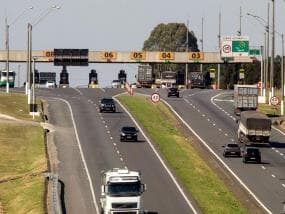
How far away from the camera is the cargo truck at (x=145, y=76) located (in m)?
174

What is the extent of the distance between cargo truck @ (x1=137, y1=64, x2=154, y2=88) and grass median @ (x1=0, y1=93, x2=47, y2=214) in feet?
203

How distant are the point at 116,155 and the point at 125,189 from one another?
108ft

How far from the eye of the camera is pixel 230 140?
96.9 metres

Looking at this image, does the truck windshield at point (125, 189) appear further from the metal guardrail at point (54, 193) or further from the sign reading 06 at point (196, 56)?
the sign reading 06 at point (196, 56)

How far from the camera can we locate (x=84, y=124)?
10112 cm

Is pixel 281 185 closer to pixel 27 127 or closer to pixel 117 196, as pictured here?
pixel 117 196

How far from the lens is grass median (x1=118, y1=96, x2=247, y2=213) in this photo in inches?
2408

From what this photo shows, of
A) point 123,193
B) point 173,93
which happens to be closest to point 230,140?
point 173,93

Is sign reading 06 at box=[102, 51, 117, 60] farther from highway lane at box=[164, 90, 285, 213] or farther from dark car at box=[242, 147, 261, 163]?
dark car at box=[242, 147, 261, 163]

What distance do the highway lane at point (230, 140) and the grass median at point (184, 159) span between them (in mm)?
2038

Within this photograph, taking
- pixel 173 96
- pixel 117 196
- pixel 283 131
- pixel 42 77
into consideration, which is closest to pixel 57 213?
pixel 117 196

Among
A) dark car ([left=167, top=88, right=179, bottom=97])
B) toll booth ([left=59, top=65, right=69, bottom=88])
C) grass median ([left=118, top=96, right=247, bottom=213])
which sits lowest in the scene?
grass median ([left=118, top=96, right=247, bottom=213])

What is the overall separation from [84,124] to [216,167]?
25.6 metres

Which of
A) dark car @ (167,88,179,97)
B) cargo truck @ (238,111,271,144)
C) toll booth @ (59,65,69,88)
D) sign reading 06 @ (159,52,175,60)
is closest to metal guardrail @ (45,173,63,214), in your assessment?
cargo truck @ (238,111,271,144)
